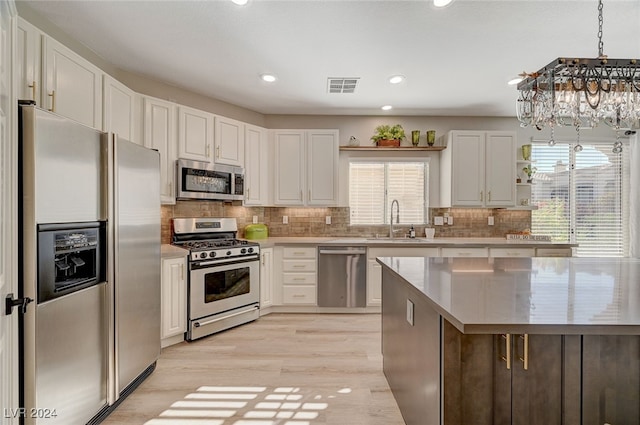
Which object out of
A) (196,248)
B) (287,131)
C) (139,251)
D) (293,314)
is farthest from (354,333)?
(287,131)

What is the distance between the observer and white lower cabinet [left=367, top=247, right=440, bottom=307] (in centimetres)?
402

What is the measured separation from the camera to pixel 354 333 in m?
3.45

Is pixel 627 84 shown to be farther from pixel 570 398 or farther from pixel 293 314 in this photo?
pixel 293 314

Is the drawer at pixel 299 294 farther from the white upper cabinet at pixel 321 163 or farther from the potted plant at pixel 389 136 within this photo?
the potted plant at pixel 389 136

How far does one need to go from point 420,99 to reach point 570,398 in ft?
11.2

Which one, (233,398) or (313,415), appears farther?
(233,398)

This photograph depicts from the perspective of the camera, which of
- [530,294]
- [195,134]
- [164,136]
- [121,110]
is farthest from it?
[195,134]

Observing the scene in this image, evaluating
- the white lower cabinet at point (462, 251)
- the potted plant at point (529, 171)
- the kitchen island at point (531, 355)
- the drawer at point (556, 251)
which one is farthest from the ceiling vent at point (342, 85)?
the drawer at point (556, 251)

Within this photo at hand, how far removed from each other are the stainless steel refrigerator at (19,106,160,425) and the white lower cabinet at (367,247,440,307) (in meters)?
2.44

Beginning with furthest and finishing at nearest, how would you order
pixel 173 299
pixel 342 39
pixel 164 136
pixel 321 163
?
pixel 321 163 → pixel 164 136 → pixel 173 299 → pixel 342 39

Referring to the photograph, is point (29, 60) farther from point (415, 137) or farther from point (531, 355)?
point (415, 137)

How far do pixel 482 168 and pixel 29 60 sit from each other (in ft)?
14.7

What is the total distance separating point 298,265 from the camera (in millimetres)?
4090

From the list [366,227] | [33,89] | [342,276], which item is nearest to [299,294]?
[342,276]
